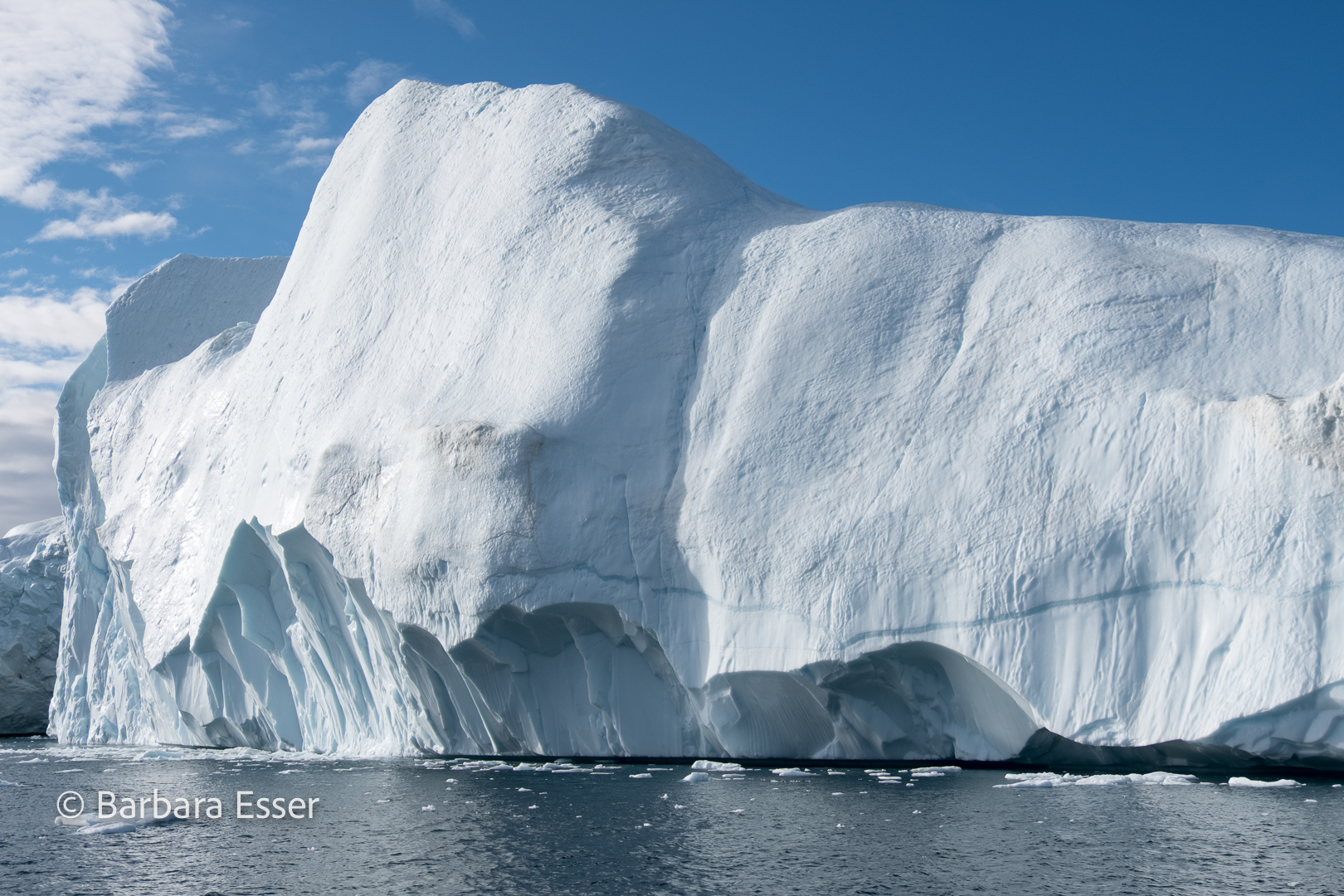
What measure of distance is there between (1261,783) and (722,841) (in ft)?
14.2

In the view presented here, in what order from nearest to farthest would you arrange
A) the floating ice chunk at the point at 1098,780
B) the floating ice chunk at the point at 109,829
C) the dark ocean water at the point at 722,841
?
the dark ocean water at the point at 722,841, the floating ice chunk at the point at 109,829, the floating ice chunk at the point at 1098,780

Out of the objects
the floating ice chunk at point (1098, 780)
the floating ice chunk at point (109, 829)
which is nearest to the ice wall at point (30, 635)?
the floating ice chunk at point (109, 829)

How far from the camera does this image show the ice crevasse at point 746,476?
8875 mm

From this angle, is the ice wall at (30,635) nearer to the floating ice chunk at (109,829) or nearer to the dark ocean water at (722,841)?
the dark ocean water at (722,841)

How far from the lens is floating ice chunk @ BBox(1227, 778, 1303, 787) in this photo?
8008mm

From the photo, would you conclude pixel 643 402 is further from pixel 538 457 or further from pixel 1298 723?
pixel 1298 723

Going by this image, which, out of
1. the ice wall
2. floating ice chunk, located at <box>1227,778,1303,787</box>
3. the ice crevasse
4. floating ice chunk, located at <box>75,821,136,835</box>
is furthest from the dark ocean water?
the ice wall

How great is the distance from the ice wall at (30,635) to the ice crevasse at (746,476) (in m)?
9.86

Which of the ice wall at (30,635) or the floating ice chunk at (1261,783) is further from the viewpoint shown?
the ice wall at (30,635)

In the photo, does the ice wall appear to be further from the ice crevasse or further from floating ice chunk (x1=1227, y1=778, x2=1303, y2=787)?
floating ice chunk (x1=1227, y1=778, x2=1303, y2=787)

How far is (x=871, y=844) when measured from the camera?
6.26 metres

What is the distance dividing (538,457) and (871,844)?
20.0 feet

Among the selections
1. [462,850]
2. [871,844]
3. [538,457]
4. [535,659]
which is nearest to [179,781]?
[535,659]

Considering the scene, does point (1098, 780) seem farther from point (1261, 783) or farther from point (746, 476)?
point (746, 476)
